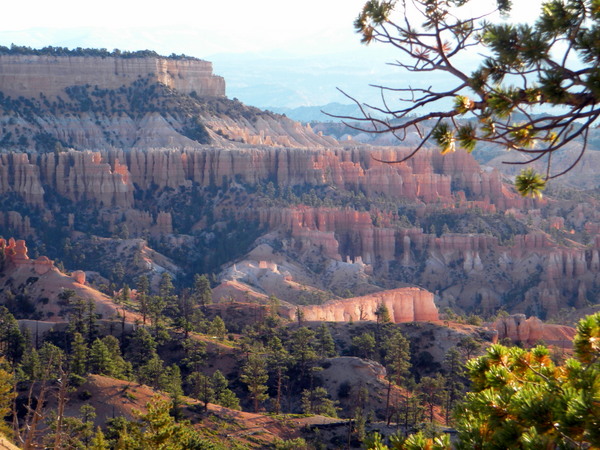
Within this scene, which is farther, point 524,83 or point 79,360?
point 79,360

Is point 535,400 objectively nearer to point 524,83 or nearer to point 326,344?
point 524,83

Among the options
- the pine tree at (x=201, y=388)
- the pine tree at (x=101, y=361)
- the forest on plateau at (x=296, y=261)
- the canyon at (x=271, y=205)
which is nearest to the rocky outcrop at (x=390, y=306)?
the forest on plateau at (x=296, y=261)

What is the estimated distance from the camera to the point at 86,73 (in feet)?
461

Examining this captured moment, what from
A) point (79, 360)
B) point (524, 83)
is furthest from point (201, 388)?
point (524, 83)

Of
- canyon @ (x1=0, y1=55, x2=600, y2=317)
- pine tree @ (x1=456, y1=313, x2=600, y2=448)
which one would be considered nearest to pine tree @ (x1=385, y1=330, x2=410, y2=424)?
canyon @ (x1=0, y1=55, x2=600, y2=317)

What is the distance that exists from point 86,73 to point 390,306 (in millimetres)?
75876

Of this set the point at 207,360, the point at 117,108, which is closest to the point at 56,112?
the point at 117,108

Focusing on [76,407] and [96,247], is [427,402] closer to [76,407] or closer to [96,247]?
[76,407]

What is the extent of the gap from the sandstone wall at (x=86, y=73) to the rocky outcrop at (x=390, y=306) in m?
71.5

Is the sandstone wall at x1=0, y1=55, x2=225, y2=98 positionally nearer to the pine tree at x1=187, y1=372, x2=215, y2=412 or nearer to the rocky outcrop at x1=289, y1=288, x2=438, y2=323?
the rocky outcrop at x1=289, y1=288, x2=438, y2=323

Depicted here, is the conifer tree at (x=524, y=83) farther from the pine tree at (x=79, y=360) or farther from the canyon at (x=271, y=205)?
the canyon at (x=271, y=205)

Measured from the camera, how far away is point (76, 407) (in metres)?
45.3

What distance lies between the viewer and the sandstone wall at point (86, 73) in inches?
5285

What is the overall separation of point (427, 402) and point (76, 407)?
65.6 ft
